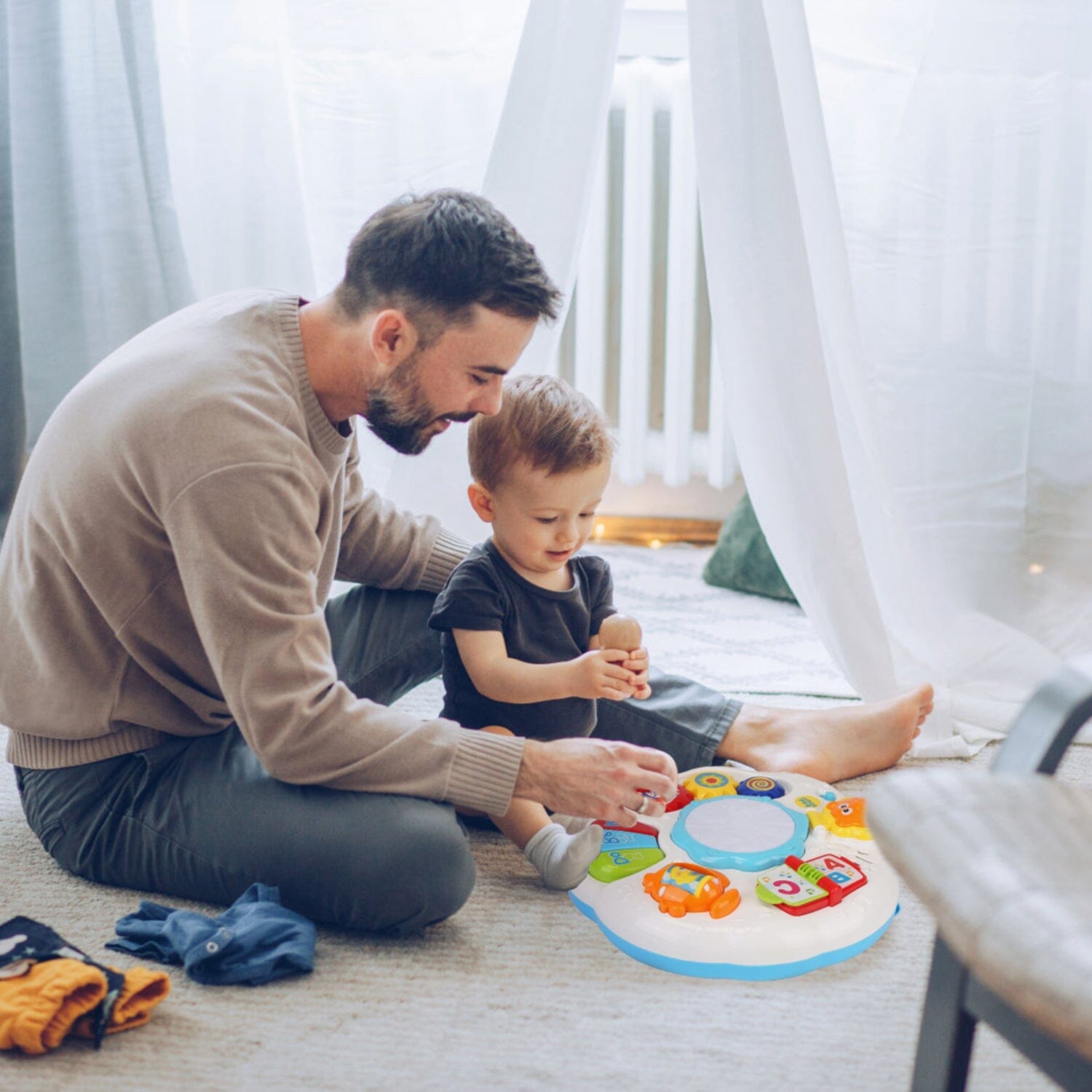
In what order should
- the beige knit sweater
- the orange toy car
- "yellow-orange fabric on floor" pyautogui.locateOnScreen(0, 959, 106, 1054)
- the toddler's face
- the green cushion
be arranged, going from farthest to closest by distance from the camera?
the green cushion → the toddler's face → the orange toy car → the beige knit sweater → "yellow-orange fabric on floor" pyautogui.locateOnScreen(0, 959, 106, 1054)

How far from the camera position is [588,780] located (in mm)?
1254

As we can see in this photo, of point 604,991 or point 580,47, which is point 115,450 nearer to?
point 604,991

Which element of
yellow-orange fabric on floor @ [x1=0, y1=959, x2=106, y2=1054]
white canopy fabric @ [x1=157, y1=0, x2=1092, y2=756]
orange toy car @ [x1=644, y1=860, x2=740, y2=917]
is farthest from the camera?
white canopy fabric @ [x1=157, y1=0, x2=1092, y2=756]

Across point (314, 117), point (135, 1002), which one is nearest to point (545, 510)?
point (135, 1002)

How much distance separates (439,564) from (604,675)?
38 cm

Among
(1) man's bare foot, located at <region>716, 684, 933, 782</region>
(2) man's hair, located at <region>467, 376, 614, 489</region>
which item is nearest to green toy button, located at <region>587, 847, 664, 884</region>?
(1) man's bare foot, located at <region>716, 684, 933, 782</region>

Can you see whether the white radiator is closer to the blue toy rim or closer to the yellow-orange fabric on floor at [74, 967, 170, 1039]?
the blue toy rim

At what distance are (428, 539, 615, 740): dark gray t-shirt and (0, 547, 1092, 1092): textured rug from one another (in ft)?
0.58

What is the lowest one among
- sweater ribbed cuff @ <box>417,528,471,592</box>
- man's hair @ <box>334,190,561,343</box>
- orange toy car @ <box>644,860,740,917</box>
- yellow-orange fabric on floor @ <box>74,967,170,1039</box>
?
orange toy car @ <box>644,860,740,917</box>

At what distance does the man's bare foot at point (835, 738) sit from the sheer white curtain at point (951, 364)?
68mm

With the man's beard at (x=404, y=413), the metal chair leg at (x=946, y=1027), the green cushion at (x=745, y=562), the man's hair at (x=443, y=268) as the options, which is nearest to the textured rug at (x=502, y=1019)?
the metal chair leg at (x=946, y=1027)

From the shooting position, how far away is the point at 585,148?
169 centimetres

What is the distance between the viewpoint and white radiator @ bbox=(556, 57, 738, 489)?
7.95 feet

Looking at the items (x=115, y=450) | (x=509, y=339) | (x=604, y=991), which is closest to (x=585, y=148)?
(x=509, y=339)
